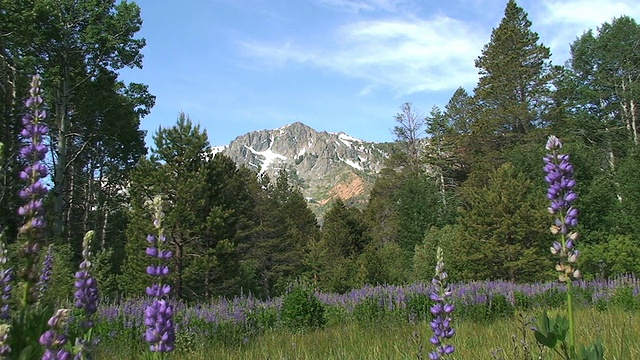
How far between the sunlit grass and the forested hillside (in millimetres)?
2989

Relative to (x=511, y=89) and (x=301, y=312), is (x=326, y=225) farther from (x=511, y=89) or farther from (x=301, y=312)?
(x=301, y=312)

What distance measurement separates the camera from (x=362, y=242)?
28.5m

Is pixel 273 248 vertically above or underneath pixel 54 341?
underneath

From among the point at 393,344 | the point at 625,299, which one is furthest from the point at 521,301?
the point at 393,344

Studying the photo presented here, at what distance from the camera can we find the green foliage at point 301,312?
26.7 ft

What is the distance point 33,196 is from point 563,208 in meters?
2.18

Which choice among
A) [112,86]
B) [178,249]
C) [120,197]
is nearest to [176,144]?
[178,249]

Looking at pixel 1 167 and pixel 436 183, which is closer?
pixel 1 167

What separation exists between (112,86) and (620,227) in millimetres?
25737

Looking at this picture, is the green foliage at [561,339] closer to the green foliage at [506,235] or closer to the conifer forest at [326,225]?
the conifer forest at [326,225]

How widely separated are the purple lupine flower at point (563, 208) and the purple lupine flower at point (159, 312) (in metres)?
1.56

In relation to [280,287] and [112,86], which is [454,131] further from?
[112,86]

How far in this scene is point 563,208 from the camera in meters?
1.95

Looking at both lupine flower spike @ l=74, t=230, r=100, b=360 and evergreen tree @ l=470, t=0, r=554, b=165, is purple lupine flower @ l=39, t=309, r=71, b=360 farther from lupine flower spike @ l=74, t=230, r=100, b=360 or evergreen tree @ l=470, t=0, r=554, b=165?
evergreen tree @ l=470, t=0, r=554, b=165
